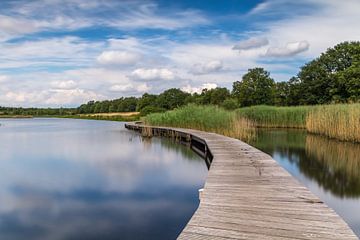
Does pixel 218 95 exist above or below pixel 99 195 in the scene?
above

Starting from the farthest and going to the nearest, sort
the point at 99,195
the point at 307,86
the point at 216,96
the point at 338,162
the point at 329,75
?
the point at 216,96
the point at 307,86
the point at 329,75
the point at 338,162
the point at 99,195

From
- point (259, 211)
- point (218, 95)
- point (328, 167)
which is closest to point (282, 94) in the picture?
point (218, 95)

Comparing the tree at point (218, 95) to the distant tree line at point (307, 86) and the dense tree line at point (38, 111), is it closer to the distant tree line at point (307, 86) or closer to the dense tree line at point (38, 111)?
the distant tree line at point (307, 86)

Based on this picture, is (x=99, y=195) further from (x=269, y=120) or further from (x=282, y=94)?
(x=282, y=94)

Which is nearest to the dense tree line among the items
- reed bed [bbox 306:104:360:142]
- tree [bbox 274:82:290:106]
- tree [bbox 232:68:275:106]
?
tree [bbox 232:68:275:106]

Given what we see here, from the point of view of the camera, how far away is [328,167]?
820 cm

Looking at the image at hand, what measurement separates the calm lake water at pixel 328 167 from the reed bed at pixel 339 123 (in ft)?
1.19

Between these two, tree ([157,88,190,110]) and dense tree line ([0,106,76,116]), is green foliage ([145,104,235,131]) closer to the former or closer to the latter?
tree ([157,88,190,110])

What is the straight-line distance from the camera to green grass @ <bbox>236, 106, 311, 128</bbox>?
19141 mm

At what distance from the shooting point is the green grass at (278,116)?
19141 millimetres

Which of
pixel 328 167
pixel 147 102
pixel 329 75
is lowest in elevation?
pixel 328 167

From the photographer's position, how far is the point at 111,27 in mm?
19922

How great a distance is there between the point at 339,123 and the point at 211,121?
5.09 m

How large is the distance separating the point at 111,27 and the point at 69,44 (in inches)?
116
